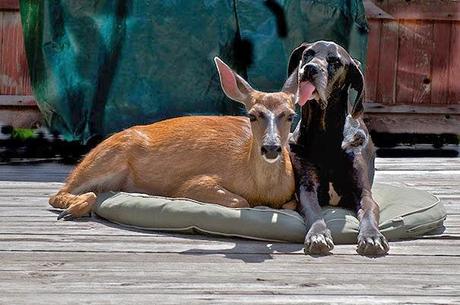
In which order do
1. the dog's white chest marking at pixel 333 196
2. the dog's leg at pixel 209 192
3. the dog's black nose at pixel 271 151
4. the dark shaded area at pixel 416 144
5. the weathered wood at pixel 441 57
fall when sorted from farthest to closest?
the dark shaded area at pixel 416 144
the weathered wood at pixel 441 57
the dog's white chest marking at pixel 333 196
the dog's leg at pixel 209 192
the dog's black nose at pixel 271 151

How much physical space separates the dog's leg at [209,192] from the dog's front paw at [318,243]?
607mm

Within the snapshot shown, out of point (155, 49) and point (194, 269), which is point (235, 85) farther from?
point (155, 49)

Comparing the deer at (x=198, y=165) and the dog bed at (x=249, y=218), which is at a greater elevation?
the deer at (x=198, y=165)

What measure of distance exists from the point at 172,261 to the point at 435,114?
545 centimetres

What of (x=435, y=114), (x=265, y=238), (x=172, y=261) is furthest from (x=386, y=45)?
(x=172, y=261)

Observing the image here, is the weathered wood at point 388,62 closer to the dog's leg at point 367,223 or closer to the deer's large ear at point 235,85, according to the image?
the dog's leg at point 367,223

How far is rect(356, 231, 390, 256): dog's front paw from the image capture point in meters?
3.81

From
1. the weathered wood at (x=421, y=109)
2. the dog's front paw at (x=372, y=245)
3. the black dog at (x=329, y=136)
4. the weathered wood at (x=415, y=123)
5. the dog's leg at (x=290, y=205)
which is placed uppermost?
the black dog at (x=329, y=136)

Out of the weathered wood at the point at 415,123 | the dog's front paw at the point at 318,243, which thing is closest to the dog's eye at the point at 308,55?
the dog's front paw at the point at 318,243

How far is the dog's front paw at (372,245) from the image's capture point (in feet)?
12.5

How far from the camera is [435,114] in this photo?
8.52 metres

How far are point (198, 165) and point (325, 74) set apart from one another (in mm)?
847

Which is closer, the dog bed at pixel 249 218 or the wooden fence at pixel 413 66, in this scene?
the dog bed at pixel 249 218

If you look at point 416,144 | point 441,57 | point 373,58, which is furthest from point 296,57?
point 416,144
